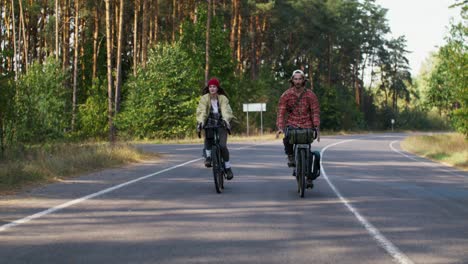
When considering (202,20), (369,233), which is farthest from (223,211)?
(202,20)

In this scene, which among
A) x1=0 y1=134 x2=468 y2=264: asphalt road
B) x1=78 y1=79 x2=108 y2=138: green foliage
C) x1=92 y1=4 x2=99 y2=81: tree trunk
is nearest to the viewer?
x1=0 y1=134 x2=468 y2=264: asphalt road

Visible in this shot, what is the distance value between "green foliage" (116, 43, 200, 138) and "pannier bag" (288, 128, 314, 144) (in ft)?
108

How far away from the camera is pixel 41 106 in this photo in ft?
77.0

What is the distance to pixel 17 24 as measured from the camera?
56.5m

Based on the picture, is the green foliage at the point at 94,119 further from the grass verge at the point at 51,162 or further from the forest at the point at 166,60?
the grass verge at the point at 51,162

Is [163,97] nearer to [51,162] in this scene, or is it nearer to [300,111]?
[51,162]

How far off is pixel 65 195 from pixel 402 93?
314ft

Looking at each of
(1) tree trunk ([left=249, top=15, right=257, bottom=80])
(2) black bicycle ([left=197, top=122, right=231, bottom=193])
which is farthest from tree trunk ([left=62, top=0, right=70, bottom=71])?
(2) black bicycle ([left=197, top=122, right=231, bottom=193])

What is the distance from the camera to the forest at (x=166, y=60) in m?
25.4

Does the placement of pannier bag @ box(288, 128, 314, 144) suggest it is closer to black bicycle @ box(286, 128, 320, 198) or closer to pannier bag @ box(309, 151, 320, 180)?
black bicycle @ box(286, 128, 320, 198)

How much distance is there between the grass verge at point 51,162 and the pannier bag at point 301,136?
4915 millimetres

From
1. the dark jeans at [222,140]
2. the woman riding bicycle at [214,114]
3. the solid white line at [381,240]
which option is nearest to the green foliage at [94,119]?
the dark jeans at [222,140]

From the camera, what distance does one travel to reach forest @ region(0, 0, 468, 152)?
2539 cm

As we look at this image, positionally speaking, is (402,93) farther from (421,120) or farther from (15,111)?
(15,111)
